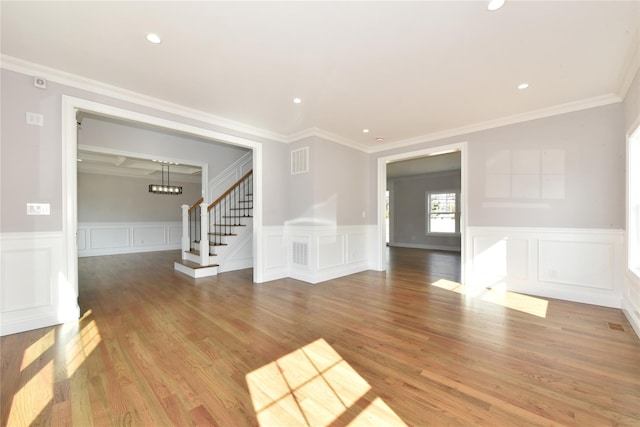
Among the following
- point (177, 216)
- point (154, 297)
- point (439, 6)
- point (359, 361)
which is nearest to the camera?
point (439, 6)

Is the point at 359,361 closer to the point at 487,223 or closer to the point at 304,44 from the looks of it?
the point at 304,44

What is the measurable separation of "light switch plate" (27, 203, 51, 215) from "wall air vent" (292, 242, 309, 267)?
332 cm

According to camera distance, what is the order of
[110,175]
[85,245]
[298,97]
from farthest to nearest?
1. [110,175]
2. [85,245]
3. [298,97]

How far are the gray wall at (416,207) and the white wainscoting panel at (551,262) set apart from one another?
5.07 meters

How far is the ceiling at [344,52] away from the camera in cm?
201

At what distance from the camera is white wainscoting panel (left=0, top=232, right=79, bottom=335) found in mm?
2605

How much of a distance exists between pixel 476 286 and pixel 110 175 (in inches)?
409

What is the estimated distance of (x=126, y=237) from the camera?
855 centimetres

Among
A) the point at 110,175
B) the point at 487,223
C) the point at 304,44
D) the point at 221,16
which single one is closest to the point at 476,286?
the point at 487,223

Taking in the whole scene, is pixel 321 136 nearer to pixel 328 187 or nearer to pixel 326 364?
pixel 328 187

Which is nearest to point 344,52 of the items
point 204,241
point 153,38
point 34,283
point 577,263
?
point 153,38

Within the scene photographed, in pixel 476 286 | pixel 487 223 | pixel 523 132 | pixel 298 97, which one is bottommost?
pixel 476 286

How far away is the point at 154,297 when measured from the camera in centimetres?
381

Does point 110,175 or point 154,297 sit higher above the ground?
point 110,175
